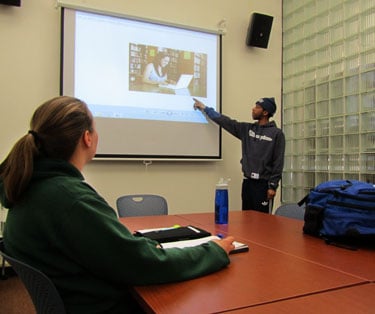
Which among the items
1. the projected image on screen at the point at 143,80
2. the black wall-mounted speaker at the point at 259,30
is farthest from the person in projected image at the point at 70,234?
the black wall-mounted speaker at the point at 259,30

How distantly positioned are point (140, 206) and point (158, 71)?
4.63ft

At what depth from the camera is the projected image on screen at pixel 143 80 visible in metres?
3.09

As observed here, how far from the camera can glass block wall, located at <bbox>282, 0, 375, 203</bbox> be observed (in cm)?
296

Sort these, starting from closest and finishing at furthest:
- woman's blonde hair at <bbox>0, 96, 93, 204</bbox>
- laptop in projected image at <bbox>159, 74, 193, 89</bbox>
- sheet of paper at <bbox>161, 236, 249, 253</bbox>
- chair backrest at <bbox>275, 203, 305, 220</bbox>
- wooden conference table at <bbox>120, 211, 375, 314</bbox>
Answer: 1. wooden conference table at <bbox>120, 211, 375, 314</bbox>
2. woman's blonde hair at <bbox>0, 96, 93, 204</bbox>
3. sheet of paper at <bbox>161, 236, 249, 253</bbox>
4. chair backrest at <bbox>275, 203, 305, 220</bbox>
5. laptop in projected image at <bbox>159, 74, 193, 89</bbox>

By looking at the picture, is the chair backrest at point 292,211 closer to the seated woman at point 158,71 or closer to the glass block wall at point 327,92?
the glass block wall at point 327,92

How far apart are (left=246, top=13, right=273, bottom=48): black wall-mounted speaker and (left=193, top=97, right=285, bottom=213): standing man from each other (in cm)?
81

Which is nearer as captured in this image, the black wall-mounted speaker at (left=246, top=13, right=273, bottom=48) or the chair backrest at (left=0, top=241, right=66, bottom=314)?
the chair backrest at (left=0, top=241, right=66, bottom=314)

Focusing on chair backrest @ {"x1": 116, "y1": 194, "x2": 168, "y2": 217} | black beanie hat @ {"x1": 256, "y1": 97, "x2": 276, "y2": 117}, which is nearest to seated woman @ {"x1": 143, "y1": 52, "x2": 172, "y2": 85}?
black beanie hat @ {"x1": 256, "y1": 97, "x2": 276, "y2": 117}

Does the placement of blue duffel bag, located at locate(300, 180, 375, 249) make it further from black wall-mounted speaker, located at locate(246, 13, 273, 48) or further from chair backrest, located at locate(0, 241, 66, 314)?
black wall-mounted speaker, located at locate(246, 13, 273, 48)

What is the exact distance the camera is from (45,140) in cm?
104

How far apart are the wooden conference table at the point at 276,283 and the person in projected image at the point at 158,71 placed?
2177 mm

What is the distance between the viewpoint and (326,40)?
3395mm

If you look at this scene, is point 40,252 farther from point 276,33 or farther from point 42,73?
point 276,33

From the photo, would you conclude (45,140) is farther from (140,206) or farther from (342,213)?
(140,206)
